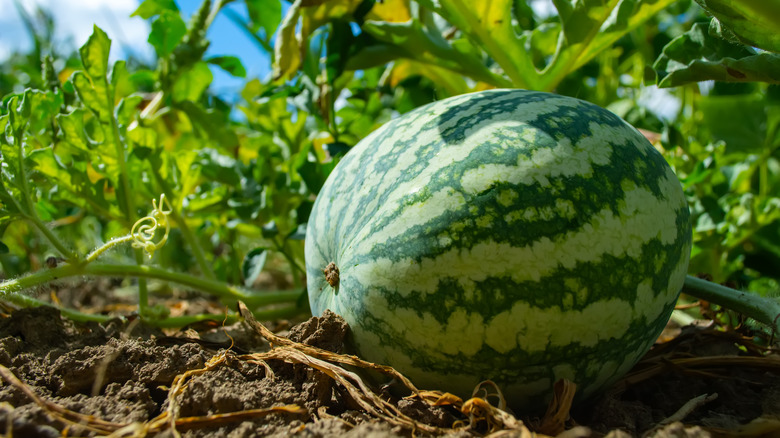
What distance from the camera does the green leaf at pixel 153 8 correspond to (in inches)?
83.3

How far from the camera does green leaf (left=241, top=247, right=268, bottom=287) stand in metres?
2.15

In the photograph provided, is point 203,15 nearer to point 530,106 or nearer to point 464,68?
point 464,68

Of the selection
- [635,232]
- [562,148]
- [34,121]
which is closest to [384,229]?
[562,148]

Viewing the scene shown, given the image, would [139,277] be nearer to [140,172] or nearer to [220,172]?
[140,172]

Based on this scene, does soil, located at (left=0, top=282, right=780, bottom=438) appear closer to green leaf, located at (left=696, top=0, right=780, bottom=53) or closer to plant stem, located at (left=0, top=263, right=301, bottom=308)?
plant stem, located at (left=0, top=263, right=301, bottom=308)

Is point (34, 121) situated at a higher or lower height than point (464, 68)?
higher

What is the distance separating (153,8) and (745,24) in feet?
6.11

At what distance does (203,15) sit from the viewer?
7.52ft

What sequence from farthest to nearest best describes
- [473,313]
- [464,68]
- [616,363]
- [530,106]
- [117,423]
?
[464,68], [530,106], [616,363], [473,313], [117,423]

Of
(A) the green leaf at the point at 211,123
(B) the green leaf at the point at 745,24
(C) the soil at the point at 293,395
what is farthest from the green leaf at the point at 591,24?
(A) the green leaf at the point at 211,123

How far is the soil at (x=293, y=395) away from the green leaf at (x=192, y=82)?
1.01 m

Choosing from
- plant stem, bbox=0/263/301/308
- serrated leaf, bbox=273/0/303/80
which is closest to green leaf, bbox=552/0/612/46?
serrated leaf, bbox=273/0/303/80

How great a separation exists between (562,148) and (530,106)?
18 cm

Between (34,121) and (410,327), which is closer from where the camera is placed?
(410,327)
